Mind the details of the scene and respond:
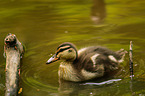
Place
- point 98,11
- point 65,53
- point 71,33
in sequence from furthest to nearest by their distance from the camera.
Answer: point 98,11 → point 71,33 → point 65,53

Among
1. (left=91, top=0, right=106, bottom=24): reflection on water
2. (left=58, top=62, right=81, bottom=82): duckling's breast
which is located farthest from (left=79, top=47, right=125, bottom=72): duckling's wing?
(left=91, top=0, right=106, bottom=24): reflection on water

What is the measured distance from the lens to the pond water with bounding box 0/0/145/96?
15.3ft

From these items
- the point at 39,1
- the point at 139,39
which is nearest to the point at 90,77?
the point at 139,39

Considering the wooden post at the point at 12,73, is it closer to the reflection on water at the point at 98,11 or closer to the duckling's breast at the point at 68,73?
the duckling's breast at the point at 68,73

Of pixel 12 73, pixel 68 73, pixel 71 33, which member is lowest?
pixel 68 73

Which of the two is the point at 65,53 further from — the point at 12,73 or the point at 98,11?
the point at 98,11

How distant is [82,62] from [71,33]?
7.79 ft

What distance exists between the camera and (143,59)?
552cm

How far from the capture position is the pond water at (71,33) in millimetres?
4664

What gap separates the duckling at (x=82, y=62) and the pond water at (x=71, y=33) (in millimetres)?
159

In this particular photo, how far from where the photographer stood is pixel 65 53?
196 inches

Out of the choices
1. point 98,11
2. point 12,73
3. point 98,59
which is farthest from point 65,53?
point 98,11

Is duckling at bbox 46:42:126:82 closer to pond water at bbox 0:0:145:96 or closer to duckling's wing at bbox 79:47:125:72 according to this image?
duckling's wing at bbox 79:47:125:72

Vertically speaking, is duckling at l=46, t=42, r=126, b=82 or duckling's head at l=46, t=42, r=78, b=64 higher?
duckling's head at l=46, t=42, r=78, b=64
